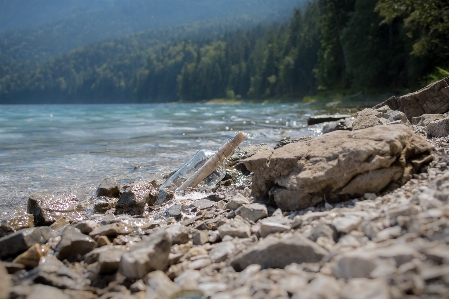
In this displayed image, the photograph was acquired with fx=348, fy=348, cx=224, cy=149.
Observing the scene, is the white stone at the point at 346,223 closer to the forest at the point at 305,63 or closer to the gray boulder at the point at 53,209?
the gray boulder at the point at 53,209

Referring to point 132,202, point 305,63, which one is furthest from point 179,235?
point 305,63

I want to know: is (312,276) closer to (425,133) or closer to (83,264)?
(83,264)

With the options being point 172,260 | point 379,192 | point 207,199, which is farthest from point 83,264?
point 379,192

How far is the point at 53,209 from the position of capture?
5297mm

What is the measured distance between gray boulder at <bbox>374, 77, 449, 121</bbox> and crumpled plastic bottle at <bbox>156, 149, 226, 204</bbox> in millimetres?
5494

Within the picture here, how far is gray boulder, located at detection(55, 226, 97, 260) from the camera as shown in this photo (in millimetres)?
3476

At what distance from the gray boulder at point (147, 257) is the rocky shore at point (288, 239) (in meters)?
0.01

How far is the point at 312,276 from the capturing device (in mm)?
2305

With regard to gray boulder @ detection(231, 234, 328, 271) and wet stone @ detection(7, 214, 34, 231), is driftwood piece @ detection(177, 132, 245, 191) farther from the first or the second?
gray boulder @ detection(231, 234, 328, 271)

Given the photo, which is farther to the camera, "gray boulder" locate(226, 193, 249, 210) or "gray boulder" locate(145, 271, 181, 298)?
"gray boulder" locate(226, 193, 249, 210)

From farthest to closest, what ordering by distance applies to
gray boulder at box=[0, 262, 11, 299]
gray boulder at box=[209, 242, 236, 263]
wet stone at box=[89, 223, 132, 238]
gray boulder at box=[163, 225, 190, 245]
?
wet stone at box=[89, 223, 132, 238]
gray boulder at box=[163, 225, 190, 245]
gray boulder at box=[209, 242, 236, 263]
gray boulder at box=[0, 262, 11, 299]

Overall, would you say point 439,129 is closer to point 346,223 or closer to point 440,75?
point 346,223

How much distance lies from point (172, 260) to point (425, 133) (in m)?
4.70

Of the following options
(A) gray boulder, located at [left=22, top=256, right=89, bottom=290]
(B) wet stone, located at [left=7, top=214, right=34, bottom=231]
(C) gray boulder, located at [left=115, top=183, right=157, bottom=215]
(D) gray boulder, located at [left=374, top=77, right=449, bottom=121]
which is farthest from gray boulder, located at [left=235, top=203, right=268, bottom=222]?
(D) gray boulder, located at [left=374, top=77, right=449, bottom=121]
